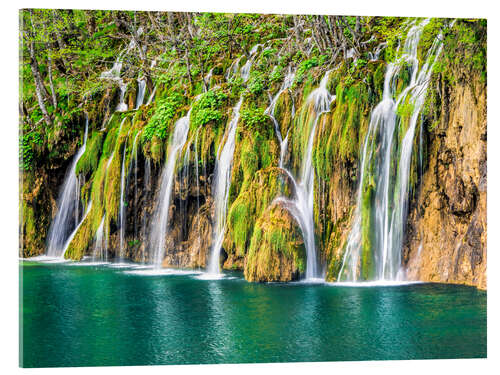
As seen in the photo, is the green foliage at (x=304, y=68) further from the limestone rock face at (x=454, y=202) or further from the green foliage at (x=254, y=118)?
the limestone rock face at (x=454, y=202)

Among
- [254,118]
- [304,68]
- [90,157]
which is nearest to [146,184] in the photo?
[90,157]

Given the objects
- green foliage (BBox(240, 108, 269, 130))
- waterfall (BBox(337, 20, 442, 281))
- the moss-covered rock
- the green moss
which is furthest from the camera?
green foliage (BBox(240, 108, 269, 130))

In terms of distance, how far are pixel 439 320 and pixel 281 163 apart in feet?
9.39

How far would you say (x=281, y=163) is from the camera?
8.23m

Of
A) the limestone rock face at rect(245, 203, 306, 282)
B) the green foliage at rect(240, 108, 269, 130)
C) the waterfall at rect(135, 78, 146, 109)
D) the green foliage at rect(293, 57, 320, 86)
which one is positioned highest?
the green foliage at rect(293, 57, 320, 86)

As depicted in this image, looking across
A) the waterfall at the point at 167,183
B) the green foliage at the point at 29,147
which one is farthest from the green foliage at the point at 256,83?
the green foliage at the point at 29,147

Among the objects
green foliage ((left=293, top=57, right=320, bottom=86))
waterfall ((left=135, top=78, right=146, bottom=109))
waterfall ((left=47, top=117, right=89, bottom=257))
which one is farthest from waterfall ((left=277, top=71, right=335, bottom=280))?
waterfall ((left=47, top=117, right=89, bottom=257))

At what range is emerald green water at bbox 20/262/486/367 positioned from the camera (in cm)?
636

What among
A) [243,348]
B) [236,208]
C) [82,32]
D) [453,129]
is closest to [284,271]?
[236,208]

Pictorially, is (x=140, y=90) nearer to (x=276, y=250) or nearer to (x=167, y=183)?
(x=167, y=183)

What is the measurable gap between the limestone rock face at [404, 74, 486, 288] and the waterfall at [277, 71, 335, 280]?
47.5 inches

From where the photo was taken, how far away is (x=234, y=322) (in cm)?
673

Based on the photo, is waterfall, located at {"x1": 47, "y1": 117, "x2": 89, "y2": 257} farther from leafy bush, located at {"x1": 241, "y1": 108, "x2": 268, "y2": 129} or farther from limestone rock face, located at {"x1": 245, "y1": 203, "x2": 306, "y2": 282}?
limestone rock face, located at {"x1": 245, "y1": 203, "x2": 306, "y2": 282}
